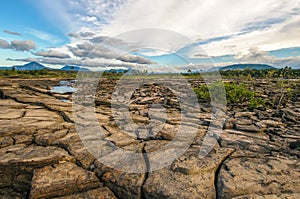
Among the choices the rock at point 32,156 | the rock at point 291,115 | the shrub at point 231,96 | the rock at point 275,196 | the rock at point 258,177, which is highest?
the shrub at point 231,96

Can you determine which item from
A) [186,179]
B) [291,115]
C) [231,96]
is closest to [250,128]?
[291,115]

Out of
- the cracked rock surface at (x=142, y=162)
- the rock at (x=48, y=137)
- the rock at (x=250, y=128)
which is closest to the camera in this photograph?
the cracked rock surface at (x=142, y=162)

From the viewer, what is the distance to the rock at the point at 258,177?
110 inches

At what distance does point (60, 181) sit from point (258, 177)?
2.94m

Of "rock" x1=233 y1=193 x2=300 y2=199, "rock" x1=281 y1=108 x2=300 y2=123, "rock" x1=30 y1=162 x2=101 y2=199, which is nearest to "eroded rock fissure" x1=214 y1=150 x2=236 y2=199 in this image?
"rock" x1=233 y1=193 x2=300 y2=199

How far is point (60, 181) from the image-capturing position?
309cm

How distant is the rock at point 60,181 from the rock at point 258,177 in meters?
1.93

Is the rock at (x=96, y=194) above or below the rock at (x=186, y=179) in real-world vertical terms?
below

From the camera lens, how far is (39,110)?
683 centimetres

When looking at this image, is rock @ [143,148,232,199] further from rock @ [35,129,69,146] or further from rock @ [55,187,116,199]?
rock @ [35,129,69,146]

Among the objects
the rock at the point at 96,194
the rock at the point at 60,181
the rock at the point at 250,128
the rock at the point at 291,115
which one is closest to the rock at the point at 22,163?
the rock at the point at 60,181

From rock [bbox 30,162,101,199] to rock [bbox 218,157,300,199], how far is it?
6.34 ft

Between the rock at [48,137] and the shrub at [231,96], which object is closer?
the rock at [48,137]

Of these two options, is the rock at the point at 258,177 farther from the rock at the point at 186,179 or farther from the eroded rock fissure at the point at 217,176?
the rock at the point at 186,179
